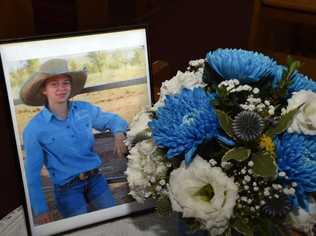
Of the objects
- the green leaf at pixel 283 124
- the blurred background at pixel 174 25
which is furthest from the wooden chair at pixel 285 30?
the green leaf at pixel 283 124

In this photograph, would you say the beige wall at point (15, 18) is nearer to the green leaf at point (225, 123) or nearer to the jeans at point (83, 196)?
the jeans at point (83, 196)

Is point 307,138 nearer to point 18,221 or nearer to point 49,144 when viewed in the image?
point 49,144

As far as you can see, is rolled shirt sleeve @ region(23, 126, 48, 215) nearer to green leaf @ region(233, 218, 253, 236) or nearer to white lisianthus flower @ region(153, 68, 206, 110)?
white lisianthus flower @ region(153, 68, 206, 110)

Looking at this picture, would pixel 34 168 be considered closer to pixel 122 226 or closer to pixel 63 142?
pixel 63 142

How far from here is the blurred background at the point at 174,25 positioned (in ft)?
3.52

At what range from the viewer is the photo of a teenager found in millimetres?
789

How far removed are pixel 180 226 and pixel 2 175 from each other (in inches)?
16.8

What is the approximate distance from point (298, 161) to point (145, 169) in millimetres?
230

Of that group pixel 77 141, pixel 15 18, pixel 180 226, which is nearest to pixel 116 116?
pixel 77 141

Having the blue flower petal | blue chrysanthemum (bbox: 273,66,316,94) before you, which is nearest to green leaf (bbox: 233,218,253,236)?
the blue flower petal

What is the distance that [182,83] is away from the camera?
29.0 inches

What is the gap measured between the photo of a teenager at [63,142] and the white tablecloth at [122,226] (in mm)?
44

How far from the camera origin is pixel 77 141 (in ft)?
2.68

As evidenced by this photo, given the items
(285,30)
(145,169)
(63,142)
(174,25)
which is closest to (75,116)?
(63,142)
